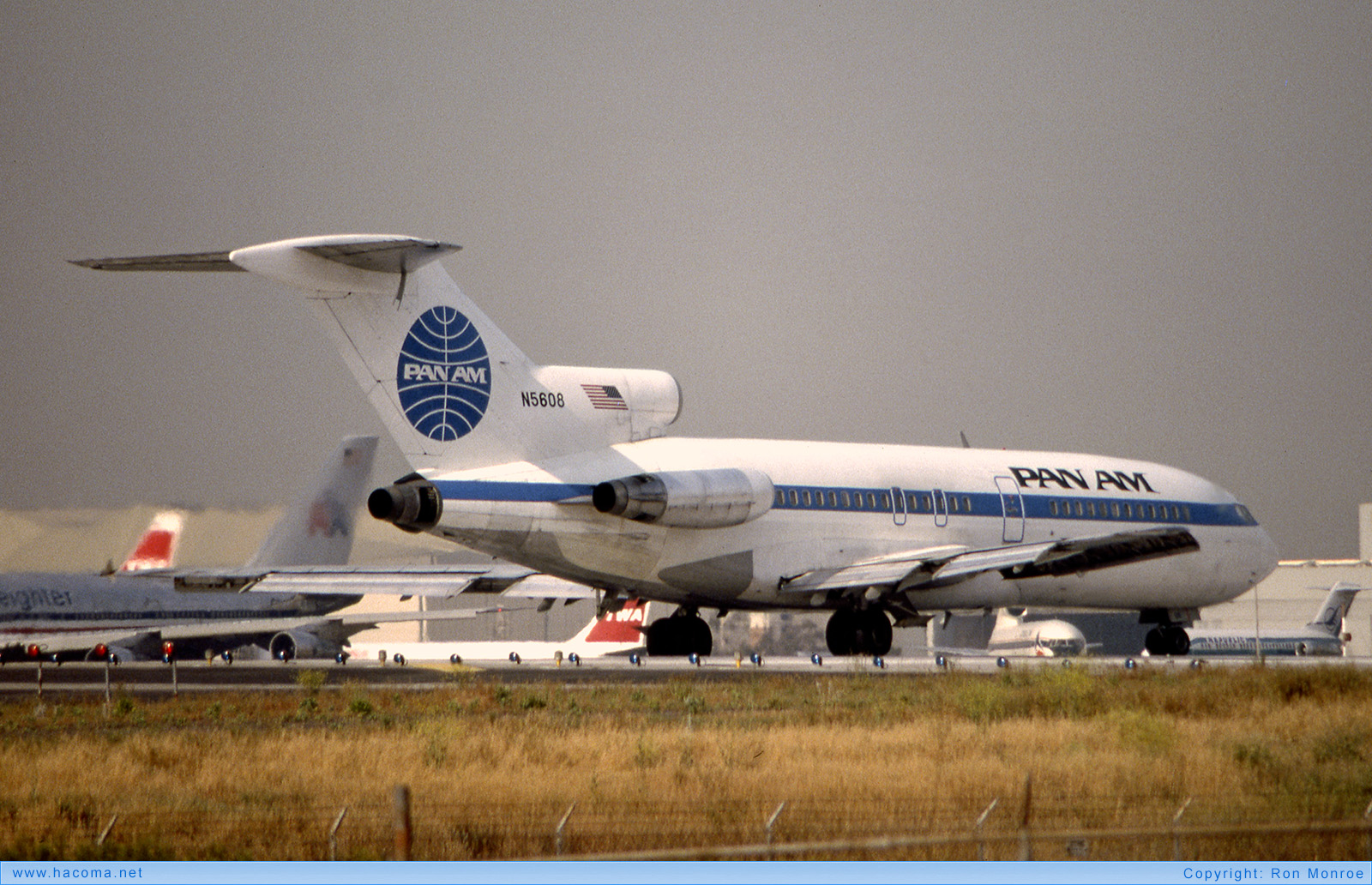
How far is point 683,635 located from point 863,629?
3727 millimetres

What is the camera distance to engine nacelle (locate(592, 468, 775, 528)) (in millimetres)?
24672

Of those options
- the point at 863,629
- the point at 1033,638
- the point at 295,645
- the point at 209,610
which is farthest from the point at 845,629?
the point at 1033,638

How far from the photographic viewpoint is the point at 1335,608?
195 feet

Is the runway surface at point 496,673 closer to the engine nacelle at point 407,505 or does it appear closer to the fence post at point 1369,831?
the engine nacelle at point 407,505

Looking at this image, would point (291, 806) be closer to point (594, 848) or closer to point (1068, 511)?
point (594, 848)

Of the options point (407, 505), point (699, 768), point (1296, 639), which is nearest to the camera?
point (699, 768)

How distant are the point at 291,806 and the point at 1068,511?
22.5m

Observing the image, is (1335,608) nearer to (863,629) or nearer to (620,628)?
(620,628)

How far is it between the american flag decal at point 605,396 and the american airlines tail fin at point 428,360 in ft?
0.07

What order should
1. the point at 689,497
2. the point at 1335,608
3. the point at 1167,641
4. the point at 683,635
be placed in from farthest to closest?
1. the point at 1335,608
2. the point at 1167,641
3. the point at 683,635
4. the point at 689,497

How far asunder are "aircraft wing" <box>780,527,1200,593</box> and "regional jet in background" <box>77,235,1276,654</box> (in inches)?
1.8

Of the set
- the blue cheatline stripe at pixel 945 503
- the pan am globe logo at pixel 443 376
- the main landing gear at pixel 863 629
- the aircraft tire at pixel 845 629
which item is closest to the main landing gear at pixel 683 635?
Result: the aircraft tire at pixel 845 629

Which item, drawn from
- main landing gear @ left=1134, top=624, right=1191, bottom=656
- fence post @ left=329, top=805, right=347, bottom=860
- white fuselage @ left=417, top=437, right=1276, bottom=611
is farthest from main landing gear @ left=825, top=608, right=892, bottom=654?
fence post @ left=329, top=805, right=347, bottom=860

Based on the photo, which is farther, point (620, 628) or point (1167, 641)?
point (620, 628)
